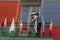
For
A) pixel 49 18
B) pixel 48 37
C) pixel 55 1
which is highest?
pixel 55 1

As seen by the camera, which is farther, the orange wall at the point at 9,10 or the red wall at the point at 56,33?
the orange wall at the point at 9,10

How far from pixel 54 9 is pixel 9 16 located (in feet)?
8.62

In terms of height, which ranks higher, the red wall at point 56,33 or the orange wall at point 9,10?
the orange wall at point 9,10

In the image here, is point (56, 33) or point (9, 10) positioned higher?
point (9, 10)

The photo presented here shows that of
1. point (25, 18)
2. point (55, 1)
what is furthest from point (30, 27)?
point (55, 1)

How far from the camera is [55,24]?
16031 millimetres

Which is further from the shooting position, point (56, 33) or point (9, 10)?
point (9, 10)

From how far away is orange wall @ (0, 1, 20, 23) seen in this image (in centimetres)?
1657

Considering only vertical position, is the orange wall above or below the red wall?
above

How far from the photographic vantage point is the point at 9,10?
55.5ft

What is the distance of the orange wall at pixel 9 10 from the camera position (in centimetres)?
1657

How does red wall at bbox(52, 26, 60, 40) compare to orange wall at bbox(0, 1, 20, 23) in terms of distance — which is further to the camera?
orange wall at bbox(0, 1, 20, 23)

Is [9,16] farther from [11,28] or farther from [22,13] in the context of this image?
[11,28]

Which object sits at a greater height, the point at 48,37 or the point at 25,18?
the point at 25,18
